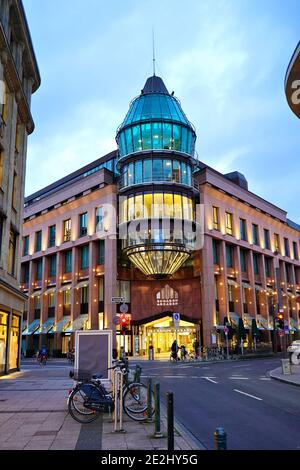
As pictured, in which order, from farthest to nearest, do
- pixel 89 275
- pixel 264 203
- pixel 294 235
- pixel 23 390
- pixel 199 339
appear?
pixel 294 235, pixel 264 203, pixel 89 275, pixel 199 339, pixel 23 390

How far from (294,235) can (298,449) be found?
2763 inches

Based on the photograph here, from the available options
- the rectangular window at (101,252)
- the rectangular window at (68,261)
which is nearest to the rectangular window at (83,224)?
the rectangular window at (101,252)

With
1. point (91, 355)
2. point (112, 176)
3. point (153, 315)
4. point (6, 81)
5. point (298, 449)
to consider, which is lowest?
point (298, 449)

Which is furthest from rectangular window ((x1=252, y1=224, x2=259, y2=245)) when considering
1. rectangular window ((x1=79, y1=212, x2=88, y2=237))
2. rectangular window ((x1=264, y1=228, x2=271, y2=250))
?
rectangular window ((x1=79, y1=212, x2=88, y2=237))

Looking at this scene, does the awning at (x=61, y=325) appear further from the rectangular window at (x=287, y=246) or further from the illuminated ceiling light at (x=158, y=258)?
the rectangular window at (x=287, y=246)

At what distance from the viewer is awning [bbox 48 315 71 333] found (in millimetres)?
53653

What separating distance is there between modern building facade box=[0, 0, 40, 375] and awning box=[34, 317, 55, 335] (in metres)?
28.5

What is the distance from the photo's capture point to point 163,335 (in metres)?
52.7

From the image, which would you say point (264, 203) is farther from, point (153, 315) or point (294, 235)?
point (153, 315)

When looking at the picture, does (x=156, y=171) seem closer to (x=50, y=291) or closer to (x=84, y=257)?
(x=84, y=257)

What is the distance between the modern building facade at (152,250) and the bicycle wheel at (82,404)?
36813 mm

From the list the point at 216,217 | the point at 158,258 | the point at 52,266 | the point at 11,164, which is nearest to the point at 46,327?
the point at 52,266
